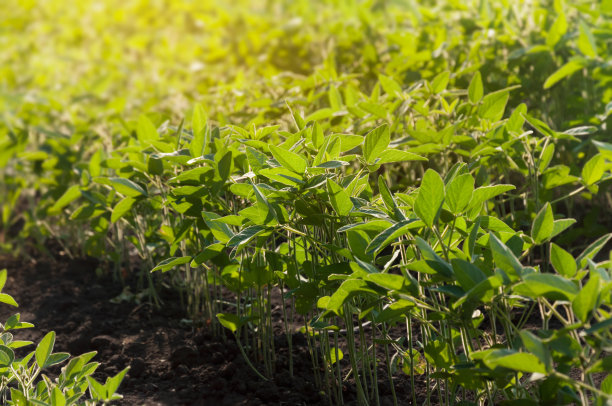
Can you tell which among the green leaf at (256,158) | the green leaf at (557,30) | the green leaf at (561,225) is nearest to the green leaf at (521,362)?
the green leaf at (561,225)

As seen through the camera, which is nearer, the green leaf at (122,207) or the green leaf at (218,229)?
the green leaf at (218,229)

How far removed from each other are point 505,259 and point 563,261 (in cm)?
14

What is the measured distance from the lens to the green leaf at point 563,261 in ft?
4.07

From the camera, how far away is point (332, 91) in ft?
7.87

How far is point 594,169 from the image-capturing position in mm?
1723

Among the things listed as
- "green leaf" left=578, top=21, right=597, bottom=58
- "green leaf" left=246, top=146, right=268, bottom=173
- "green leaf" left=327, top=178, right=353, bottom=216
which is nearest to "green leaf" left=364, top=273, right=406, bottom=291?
"green leaf" left=327, top=178, right=353, bottom=216

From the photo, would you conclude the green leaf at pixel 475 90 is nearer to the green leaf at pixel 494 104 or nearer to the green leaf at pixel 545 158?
the green leaf at pixel 494 104

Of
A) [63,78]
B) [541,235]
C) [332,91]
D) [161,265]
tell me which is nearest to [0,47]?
[63,78]

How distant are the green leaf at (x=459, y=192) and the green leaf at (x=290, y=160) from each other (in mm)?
314

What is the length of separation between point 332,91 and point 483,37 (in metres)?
0.79

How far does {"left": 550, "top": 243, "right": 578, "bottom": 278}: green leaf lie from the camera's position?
1.24 m

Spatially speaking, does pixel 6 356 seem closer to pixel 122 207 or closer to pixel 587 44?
pixel 122 207

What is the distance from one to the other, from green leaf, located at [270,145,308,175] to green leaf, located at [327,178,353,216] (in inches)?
3.7

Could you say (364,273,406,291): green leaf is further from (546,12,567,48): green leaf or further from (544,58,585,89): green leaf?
(546,12,567,48): green leaf
